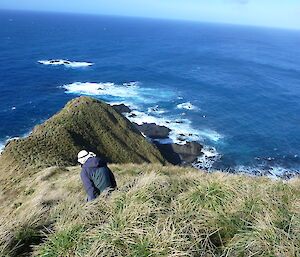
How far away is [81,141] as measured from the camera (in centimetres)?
3678

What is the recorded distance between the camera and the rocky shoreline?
47.7 metres

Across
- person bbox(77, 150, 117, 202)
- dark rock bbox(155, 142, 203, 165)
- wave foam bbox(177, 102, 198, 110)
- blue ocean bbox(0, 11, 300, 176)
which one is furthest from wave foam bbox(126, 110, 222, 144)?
person bbox(77, 150, 117, 202)

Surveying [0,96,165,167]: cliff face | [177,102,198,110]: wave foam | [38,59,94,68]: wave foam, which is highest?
[0,96,165,167]: cliff face

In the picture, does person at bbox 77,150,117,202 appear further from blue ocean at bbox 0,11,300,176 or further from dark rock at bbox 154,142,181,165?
dark rock at bbox 154,142,181,165

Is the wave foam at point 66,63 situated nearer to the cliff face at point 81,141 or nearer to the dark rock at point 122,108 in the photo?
the dark rock at point 122,108

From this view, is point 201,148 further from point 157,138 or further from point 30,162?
point 30,162

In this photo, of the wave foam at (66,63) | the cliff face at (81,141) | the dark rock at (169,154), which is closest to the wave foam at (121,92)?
the dark rock at (169,154)

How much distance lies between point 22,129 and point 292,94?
8091cm

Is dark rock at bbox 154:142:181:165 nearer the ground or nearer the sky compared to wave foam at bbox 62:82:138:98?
nearer the ground

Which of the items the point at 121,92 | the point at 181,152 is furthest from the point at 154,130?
the point at 121,92

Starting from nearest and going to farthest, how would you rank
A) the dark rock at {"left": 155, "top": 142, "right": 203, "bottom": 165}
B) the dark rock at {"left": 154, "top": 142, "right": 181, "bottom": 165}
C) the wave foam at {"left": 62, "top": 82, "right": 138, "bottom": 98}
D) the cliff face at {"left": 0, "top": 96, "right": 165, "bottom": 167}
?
the cliff face at {"left": 0, "top": 96, "right": 165, "bottom": 167}
the dark rock at {"left": 154, "top": 142, "right": 181, "bottom": 165}
the dark rock at {"left": 155, "top": 142, "right": 203, "bottom": 165}
the wave foam at {"left": 62, "top": 82, "right": 138, "bottom": 98}

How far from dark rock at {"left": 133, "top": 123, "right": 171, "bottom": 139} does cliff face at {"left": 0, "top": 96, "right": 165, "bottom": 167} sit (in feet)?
23.4

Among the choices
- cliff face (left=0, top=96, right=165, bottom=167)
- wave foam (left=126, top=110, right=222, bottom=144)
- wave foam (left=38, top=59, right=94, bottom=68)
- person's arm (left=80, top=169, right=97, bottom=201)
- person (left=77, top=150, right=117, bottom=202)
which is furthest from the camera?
wave foam (left=38, top=59, right=94, bottom=68)

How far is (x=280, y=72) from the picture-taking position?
111 metres
